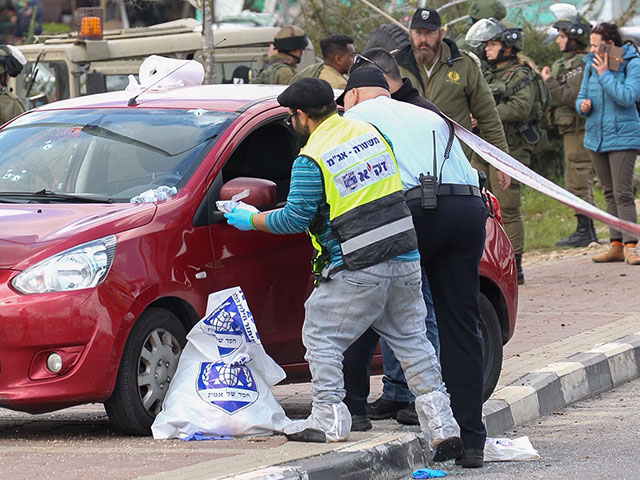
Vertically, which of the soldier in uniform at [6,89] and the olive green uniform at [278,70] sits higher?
the soldier in uniform at [6,89]

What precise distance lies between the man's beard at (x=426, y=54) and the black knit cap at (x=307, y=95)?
152 inches

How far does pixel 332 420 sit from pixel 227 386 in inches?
21.5

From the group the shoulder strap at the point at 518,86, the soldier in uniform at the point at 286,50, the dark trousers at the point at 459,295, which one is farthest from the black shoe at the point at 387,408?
the soldier in uniform at the point at 286,50

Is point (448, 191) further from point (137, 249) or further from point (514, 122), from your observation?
point (514, 122)

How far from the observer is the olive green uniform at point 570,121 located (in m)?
Result: 14.0

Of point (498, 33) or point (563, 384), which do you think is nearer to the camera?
point (563, 384)

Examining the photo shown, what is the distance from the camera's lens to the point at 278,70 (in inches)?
503

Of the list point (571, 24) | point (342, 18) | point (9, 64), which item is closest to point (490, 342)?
point (9, 64)

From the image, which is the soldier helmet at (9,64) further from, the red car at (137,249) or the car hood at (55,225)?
the car hood at (55,225)

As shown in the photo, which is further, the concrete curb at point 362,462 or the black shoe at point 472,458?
the black shoe at point 472,458

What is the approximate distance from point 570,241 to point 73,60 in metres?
5.76

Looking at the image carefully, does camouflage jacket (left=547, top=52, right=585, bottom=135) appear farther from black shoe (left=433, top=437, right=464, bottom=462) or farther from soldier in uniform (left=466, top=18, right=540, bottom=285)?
black shoe (left=433, top=437, right=464, bottom=462)

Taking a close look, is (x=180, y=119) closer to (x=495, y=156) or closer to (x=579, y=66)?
(x=495, y=156)

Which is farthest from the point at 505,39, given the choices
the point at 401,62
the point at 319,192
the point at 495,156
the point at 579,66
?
the point at 319,192
